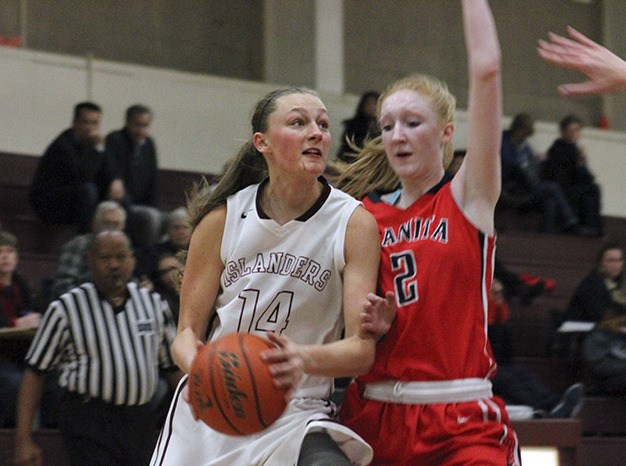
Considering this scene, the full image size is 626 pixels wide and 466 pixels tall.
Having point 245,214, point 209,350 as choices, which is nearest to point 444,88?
point 245,214

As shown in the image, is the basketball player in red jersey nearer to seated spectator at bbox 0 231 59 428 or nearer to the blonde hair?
the blonde hair

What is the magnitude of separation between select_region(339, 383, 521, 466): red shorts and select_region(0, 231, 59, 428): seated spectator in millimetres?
3360

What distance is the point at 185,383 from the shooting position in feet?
12.7

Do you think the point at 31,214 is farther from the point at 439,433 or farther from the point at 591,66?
the point at 591,66

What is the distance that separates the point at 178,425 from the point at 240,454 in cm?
27

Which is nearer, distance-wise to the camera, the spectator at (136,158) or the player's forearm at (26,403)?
the player's forearm at (26,403)

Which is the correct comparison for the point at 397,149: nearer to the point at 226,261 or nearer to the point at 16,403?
the point at 226,261

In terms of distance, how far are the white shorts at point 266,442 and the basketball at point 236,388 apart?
0.26 m

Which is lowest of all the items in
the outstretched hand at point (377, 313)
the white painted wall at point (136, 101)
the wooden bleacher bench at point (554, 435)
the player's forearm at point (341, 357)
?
the wooden bleacher bench at point (554, 435)

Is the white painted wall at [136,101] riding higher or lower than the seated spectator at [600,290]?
higher

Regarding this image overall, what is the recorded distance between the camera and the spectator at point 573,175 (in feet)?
40.6

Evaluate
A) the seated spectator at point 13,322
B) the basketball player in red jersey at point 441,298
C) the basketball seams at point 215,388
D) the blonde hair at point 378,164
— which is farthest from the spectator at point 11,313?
the basketball seams at point 215,388

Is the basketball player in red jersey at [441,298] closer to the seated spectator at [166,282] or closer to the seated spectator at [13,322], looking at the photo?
the seated spectator at [13,322]

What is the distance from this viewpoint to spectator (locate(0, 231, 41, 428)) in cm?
673
